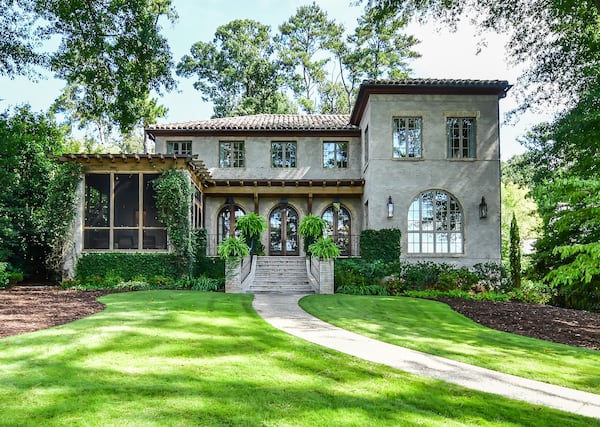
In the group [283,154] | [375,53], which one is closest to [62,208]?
[283,154]

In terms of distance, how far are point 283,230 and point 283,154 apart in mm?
3579

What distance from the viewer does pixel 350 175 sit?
23.4m

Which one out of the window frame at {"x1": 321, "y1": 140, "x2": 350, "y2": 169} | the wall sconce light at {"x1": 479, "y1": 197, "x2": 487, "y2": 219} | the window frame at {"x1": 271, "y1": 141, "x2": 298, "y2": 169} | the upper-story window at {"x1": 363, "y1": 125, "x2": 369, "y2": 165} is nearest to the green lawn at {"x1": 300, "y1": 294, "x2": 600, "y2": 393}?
the wall sconce light at {"x1": 479, "y1": 197, "x2": 487, "y2": 219}

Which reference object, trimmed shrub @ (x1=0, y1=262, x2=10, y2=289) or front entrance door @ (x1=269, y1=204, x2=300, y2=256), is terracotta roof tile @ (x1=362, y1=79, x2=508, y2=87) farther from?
trimmed shrub @ (x1=0, y1=262, x2=10, y2=289)

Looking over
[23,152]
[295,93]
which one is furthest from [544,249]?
[295,93]

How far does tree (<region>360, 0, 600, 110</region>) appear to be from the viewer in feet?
52.2

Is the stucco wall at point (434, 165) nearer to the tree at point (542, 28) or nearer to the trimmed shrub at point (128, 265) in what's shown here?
the tree at point (542, 28)

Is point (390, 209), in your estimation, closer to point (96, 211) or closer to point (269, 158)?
point (269, 158)

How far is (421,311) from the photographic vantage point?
12.3m

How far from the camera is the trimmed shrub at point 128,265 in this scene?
17672 mm

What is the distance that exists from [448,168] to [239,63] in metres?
24.1

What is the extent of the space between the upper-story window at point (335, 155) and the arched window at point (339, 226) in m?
2.04

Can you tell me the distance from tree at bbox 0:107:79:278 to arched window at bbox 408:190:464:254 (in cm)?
1270

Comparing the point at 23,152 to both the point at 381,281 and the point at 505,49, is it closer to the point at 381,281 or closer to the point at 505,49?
the point at 381,281
